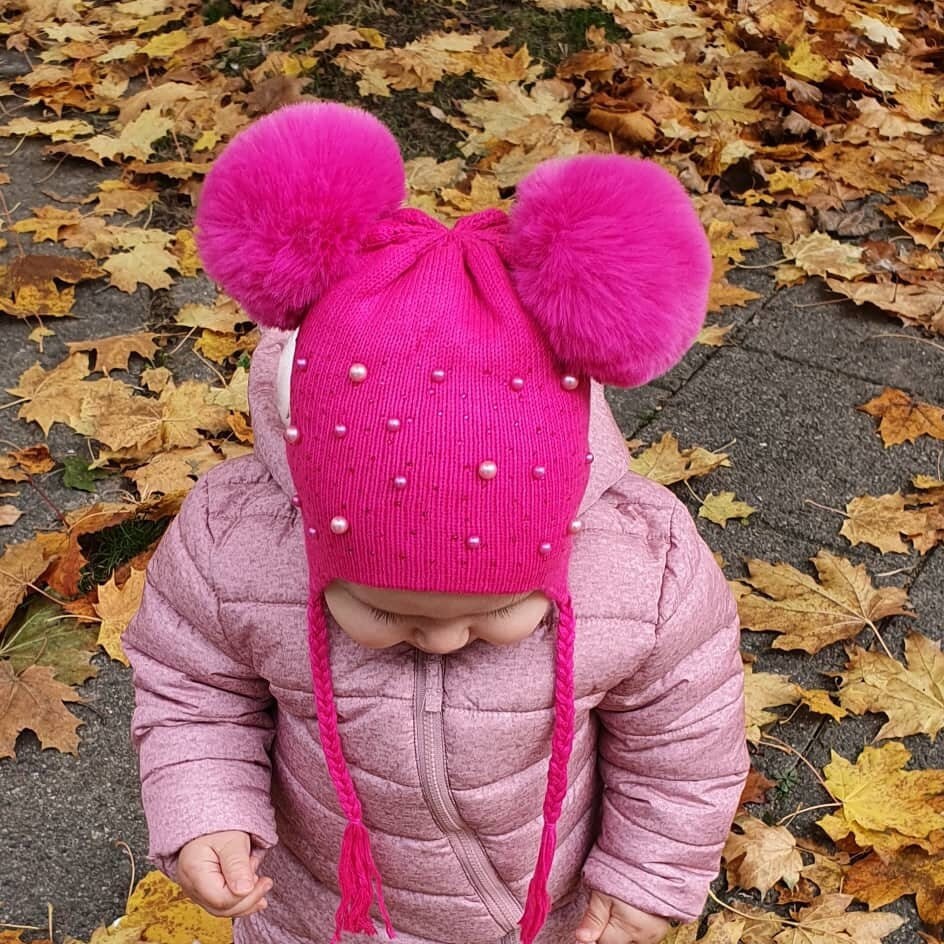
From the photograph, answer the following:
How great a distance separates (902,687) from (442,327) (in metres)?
1.52

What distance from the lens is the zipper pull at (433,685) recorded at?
1345 mm

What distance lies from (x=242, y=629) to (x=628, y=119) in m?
2.92

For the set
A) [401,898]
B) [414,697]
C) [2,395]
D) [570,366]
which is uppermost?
[570,366]

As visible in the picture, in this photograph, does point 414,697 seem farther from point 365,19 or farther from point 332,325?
point 365,19

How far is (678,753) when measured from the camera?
145cm

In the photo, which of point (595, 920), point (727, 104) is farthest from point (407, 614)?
point (727, 104)

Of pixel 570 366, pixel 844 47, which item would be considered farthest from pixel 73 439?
pixel 844 47

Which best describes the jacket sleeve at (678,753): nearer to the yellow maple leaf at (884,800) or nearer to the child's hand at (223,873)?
the child's hand at (223,873)

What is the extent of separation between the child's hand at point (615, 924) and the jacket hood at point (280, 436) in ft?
1.69

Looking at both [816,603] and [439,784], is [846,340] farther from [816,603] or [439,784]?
[439,784]

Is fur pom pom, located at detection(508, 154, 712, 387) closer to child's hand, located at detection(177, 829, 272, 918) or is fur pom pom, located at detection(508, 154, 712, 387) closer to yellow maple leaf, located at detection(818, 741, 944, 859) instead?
child's hand, located at detection(177, 829, 272, 918)

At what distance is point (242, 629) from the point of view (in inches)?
54.9

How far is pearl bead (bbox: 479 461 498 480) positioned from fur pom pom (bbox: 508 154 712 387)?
12cm

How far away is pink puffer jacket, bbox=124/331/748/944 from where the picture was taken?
1.36 m
